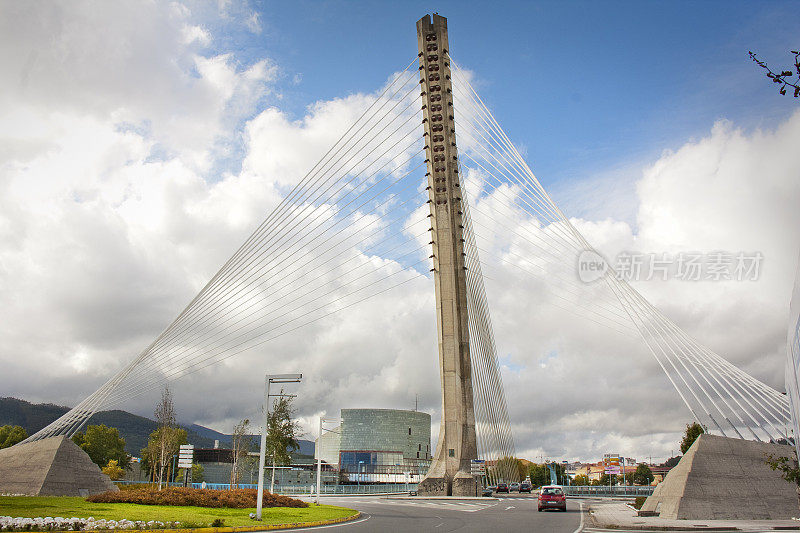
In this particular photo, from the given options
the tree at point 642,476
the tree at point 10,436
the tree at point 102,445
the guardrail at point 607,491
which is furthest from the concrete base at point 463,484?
the tree at point 642,476

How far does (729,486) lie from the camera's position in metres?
Result: 22.5

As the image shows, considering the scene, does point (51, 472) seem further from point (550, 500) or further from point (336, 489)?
point (336, 489)

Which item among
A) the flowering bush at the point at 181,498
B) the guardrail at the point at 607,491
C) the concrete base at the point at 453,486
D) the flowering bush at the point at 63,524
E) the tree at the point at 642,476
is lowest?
the tree at the point at 642,476

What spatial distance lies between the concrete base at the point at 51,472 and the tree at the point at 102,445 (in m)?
69.0

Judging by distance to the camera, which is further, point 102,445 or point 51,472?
point 102,445

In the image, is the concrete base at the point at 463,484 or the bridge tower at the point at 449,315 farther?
the concrete base at the point at 463,484

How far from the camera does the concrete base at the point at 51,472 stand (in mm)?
32844

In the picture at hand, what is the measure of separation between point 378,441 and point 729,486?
14140 centimetres

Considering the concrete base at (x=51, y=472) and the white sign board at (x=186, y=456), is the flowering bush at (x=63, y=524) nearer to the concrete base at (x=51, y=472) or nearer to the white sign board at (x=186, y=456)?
the white sign board at (x=186, y=456)

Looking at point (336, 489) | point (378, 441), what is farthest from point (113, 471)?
point (378, 441)

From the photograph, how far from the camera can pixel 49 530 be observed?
14.7 metres

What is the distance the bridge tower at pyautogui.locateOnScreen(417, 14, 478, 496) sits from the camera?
140 feet

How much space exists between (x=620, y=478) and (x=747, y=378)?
19178 cm

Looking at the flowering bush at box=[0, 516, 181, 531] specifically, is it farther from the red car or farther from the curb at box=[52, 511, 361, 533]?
the red car
